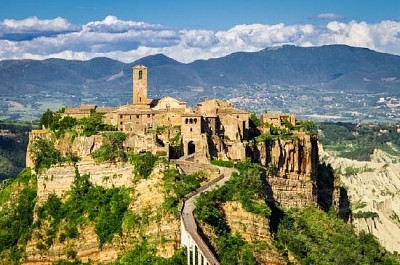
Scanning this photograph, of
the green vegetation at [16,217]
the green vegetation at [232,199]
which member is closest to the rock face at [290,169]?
the green vegetation at [232,199]

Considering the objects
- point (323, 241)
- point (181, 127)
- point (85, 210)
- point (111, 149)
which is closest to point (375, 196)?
point (323, 241)

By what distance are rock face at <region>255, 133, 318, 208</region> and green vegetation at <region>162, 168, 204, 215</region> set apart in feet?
31.2

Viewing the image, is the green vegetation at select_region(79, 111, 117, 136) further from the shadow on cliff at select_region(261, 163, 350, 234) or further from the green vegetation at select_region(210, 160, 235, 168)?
the shadow on cliff at select_region(261, 163, 350, 234)

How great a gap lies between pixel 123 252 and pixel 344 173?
67009 mm

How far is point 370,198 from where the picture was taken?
89688 millimetres

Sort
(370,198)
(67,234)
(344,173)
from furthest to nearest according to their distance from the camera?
(344,173) < (370,198) < (67,234)

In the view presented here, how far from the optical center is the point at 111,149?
50156 mm

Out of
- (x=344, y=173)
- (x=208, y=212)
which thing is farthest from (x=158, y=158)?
(x=344, y=173)

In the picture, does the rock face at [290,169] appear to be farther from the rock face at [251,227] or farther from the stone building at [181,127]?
the rock face at [251,227]

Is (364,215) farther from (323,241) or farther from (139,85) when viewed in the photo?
(139,85)

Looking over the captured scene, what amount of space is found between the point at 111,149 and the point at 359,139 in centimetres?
13636

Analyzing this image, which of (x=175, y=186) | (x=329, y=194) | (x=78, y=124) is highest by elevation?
(x=78, y=124)

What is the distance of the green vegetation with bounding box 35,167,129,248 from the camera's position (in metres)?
46.7

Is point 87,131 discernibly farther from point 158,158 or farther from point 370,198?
point 370,198
